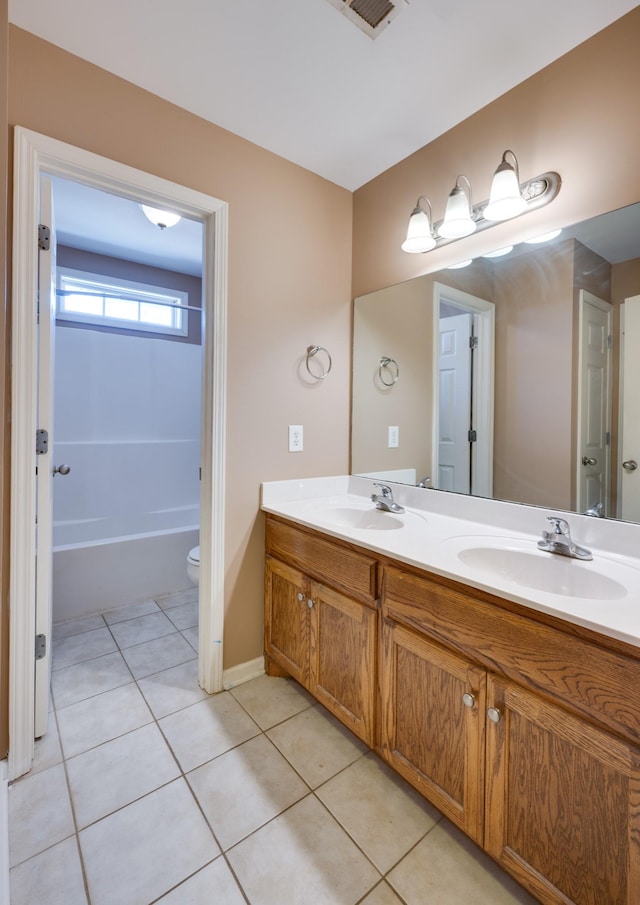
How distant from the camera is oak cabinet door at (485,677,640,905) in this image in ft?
2.43

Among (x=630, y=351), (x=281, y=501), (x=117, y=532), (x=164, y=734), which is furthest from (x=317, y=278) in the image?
(x=117, y=532)

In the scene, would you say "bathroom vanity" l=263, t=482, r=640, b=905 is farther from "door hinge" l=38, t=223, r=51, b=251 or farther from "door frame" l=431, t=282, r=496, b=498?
"door hinge" l=38, t=223, r=51, b=251

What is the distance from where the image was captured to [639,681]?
71 centimetres

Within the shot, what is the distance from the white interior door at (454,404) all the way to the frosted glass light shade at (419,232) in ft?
1.00

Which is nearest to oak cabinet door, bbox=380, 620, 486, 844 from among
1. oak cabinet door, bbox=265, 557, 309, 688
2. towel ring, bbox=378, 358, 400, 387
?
oak cabinet door, bbox=265, 557, 309, 688

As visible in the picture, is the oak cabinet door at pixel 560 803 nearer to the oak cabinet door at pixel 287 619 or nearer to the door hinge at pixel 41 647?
the oak cabinet door at pixel 287 619

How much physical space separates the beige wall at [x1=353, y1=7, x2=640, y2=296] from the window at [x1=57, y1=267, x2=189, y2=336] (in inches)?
82.6

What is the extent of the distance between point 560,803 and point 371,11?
2065 mm

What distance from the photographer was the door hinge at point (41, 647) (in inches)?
55.7

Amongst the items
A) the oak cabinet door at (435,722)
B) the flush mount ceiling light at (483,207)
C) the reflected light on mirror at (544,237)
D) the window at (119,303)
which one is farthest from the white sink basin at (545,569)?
the window at (119,303)

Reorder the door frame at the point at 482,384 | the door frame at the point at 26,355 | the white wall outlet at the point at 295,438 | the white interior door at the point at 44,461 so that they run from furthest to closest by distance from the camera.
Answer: the white wall outlet at the point at 295,438
the door frame at the point at 482,384
the white interior door at the point at 44,461
the door frame at the point at 26,355

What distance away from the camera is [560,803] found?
0.82 metres

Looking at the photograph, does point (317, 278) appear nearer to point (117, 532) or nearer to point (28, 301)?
point (28, 301)

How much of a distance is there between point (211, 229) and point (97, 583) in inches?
81.0
